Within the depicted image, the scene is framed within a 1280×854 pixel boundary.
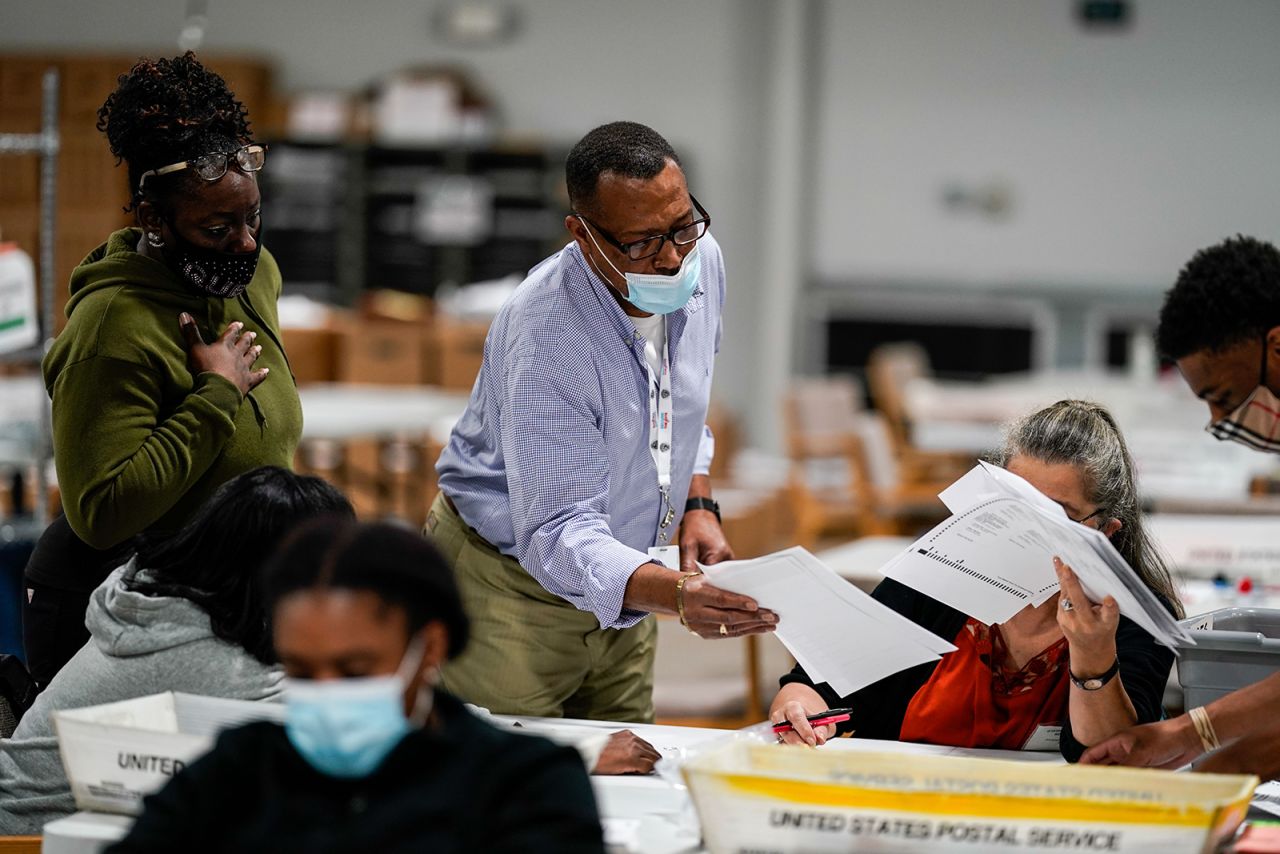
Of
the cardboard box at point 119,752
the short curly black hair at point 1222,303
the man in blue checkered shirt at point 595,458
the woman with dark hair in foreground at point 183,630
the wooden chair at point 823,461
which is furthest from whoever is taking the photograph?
the wooden chair at point 823,461

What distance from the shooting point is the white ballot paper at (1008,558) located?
178 centimetres

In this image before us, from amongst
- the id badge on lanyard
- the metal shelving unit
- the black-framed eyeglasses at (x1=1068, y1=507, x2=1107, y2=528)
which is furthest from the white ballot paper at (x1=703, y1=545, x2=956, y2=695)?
the metal shelving unit

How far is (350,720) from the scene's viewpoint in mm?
1331

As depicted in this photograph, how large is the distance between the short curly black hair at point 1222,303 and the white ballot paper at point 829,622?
0.74 meters

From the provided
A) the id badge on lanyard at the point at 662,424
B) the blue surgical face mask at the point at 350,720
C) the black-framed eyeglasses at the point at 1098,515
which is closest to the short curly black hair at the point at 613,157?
the id badge on lanyard at the point at 662,424

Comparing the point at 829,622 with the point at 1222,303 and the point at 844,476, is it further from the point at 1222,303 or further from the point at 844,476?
the point at 844,476

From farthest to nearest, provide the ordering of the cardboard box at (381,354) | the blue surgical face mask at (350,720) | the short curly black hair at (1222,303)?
the cardboard box at (381,354)
the short curly black hair at (1222,303)
the blue surgical face mask at (350,720)

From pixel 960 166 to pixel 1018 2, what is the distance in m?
1.28

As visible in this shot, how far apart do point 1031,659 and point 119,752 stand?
4.32 feet

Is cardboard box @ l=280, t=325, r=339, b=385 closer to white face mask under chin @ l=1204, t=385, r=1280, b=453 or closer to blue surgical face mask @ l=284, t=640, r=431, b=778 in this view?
white face mask under chin @ l=1204, t=385, r=1280, b=453

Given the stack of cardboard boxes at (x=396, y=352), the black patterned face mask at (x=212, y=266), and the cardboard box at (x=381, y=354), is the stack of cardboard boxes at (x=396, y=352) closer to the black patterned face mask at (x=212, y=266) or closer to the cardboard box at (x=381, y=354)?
the cardboard box at (x=381, y=354)

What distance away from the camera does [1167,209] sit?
35.0ft

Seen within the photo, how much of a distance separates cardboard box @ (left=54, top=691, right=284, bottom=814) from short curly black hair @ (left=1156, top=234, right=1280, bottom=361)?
1.57 metres

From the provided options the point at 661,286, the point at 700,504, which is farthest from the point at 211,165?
the point at 700,504
